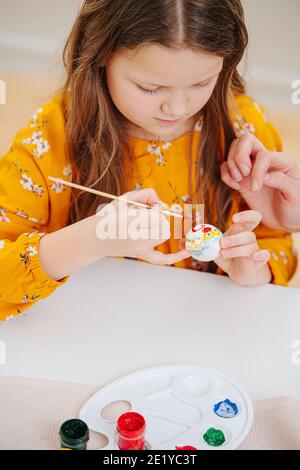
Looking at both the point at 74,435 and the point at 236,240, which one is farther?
the point at 236,240

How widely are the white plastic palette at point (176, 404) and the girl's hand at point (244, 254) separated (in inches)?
8.5

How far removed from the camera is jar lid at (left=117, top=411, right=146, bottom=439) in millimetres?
785

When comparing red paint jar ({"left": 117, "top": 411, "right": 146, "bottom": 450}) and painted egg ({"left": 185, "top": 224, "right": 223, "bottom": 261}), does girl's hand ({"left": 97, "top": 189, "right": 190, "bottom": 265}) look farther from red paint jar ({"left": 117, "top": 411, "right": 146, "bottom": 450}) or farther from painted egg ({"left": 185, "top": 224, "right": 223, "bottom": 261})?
red paint jar ({"left": 117, "top": 411, "right": 146, "bottom": 450})

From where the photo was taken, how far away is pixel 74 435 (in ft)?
2.52

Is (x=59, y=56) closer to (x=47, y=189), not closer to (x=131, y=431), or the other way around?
(x=47, y=189)

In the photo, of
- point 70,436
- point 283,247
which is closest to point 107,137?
point 283,247

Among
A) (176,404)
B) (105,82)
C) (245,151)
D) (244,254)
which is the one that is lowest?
(176,404)

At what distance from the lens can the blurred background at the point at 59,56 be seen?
225 cm

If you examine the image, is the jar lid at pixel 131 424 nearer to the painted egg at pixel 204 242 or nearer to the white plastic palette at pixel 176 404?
the white plastic palette at pixel 176 404

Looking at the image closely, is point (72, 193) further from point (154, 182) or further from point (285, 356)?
point (285, 356)

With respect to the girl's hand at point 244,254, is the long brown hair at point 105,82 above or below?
above

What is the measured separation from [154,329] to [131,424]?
26 centimetres

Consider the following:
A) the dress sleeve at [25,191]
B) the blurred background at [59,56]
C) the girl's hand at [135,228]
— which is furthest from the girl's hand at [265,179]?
the blurred background at [59,56]

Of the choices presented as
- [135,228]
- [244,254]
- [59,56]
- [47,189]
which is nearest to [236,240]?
[244,254]
